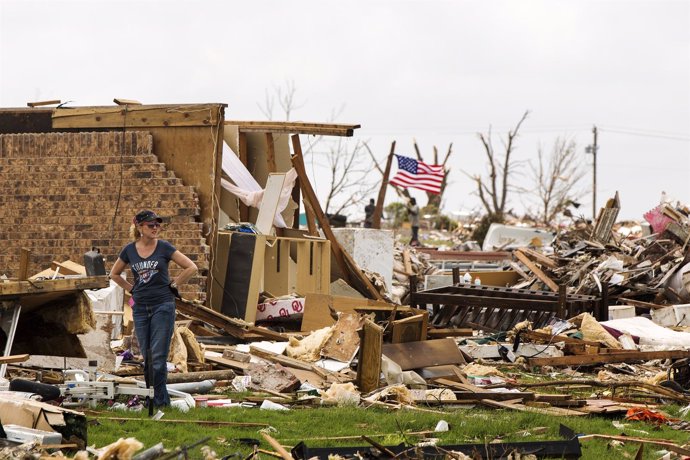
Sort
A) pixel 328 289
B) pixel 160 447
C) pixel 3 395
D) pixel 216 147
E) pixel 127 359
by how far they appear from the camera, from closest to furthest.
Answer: pixel 160 447 < pixel 3 395 < pixel 127 359 < pixel 216 147 < pixel 328 289

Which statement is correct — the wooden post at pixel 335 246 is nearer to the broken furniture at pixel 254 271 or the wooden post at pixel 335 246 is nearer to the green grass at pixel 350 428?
the broken furniture at pixel 254 271

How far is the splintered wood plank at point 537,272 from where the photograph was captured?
2408 centimetres

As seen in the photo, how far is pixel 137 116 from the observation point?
1994cm

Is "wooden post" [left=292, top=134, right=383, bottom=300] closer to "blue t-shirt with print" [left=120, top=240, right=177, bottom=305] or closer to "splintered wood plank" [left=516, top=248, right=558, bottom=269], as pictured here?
"splintered wood plank" [left=516, top=248, right=558, bottom=269]

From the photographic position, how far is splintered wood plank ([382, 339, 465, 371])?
13.6 metres

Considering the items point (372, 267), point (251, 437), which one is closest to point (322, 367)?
point (251, 437)

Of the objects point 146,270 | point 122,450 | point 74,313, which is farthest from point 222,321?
point 122,450

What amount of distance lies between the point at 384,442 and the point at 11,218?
13.0 metres

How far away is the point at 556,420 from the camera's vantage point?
34.6 feet

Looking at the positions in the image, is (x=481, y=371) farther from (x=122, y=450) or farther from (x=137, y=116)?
(x=122, y=450)

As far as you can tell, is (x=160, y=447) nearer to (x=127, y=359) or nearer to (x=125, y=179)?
(x=127, y=359)

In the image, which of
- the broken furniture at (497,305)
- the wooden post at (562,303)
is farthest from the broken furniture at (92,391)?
the broken furniture at (497,305)

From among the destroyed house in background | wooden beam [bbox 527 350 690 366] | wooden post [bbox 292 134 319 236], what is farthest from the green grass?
wooden post [bbox 292 134 319 236]

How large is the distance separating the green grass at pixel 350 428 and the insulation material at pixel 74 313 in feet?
5.69
